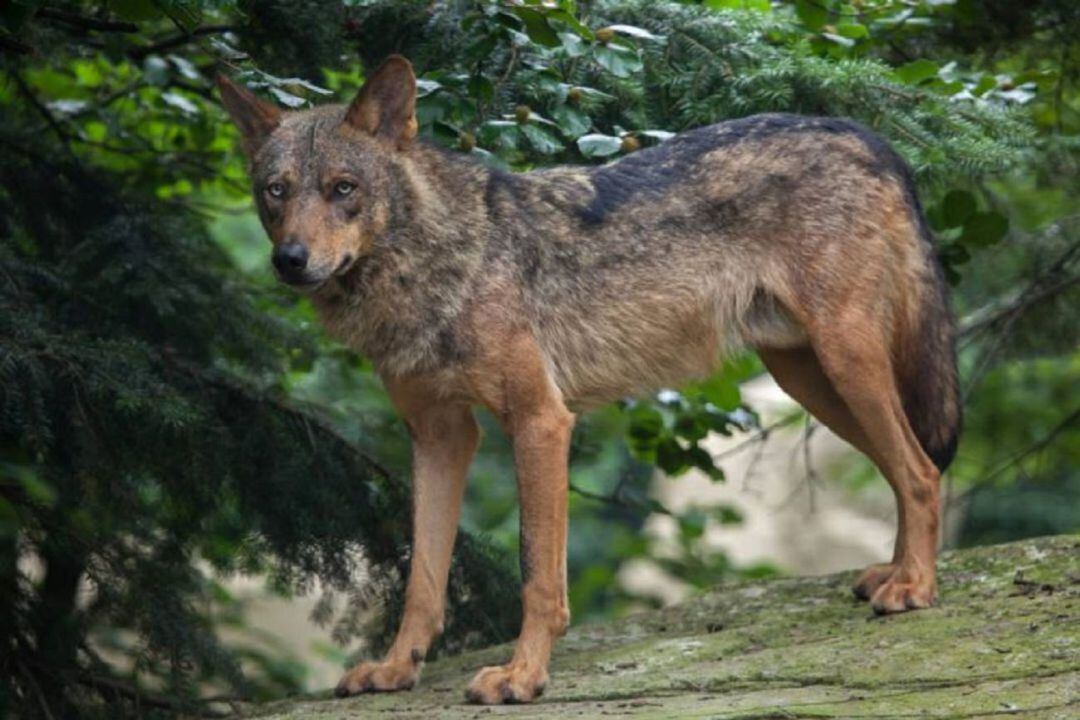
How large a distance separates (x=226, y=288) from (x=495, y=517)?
4.81 meters

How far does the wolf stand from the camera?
6.06 meters

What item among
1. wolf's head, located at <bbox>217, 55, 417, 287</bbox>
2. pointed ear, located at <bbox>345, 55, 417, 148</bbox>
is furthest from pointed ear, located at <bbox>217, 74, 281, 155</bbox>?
pointed ear, located at <bbox>345, 55, 417, 148</bbox>

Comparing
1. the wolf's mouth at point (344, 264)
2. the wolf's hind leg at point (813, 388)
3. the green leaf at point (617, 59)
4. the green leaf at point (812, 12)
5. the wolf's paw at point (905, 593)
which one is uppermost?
the green leaf at point (812, 12)

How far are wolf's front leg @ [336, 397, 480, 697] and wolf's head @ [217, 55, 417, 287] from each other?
2.47 ft

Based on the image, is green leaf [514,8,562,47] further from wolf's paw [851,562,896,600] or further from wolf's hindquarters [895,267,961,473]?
wolf's paw [851,562,896,600]

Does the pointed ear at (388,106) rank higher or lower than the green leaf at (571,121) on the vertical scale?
lower

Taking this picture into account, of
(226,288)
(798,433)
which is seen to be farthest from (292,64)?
(798,433)

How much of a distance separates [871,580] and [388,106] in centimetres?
278

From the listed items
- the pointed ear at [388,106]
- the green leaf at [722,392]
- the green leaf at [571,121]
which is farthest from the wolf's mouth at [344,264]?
the green leaf at [722,392]

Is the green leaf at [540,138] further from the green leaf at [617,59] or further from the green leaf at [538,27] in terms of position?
the green leaf at [538,27]

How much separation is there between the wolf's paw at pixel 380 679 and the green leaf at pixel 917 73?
3.22m

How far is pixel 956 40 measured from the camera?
328 inches

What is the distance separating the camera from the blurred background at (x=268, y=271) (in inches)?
250

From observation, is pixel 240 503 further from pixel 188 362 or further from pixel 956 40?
pixel 956 40
